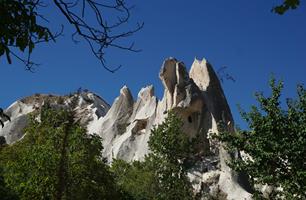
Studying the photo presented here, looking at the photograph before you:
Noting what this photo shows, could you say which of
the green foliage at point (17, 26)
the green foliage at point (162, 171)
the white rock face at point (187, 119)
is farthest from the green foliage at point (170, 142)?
the green foliage at point (17, 26)

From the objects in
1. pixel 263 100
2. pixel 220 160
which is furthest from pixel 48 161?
pixel 220 160

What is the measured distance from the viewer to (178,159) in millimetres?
35125

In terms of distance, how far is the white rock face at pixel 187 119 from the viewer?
1415 inches

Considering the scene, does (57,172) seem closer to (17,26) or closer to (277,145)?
(277,145)

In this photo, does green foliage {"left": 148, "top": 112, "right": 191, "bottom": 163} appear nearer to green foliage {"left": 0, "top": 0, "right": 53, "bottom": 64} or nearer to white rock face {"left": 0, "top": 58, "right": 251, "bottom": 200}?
white rock face {"left": 0, "top": 58, "right": 251, "bottom": 200}

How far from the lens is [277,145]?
16906 mm

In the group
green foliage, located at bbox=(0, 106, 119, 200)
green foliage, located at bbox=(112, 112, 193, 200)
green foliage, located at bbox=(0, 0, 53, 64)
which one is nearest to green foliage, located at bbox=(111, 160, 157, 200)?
green foliage, located at bbox=(112, 112, 193, 200)

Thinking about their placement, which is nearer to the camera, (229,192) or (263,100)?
(263,100)

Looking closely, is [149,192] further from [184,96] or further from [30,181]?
[184,96]

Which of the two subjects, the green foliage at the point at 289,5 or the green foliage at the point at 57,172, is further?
the green foliage at the point at 57,172

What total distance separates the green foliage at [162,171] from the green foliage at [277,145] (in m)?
9.22

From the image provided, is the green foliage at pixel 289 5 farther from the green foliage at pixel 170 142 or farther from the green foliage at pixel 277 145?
the green foliage at pixel 170 142

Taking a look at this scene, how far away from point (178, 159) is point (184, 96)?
8229mm

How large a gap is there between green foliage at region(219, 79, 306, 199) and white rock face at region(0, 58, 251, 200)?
1540 cm
